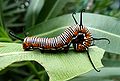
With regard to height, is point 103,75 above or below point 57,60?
below

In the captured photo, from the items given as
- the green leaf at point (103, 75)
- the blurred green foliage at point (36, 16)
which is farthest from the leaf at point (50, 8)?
the green leaf at point (103, 75)

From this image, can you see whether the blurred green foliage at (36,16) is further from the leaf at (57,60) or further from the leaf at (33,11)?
the leaf at (57,60)

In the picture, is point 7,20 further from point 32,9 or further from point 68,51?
point 68,51

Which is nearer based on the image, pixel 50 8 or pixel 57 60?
pixel 57 60

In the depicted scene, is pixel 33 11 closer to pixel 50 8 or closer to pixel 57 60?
pixel 50 8

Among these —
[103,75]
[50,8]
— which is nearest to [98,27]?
[103,75]

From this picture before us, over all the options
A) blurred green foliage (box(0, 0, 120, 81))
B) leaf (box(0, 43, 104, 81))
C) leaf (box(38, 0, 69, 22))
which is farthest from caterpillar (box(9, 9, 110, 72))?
leaf (box(38, 0, 69, 22))
